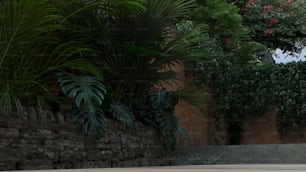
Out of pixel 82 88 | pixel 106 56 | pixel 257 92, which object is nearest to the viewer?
pixel 82 88

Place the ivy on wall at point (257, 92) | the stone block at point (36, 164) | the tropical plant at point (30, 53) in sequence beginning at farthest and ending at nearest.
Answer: the ivy on wall at point (257, 92)
the tropical plant at point (30, 53)
the stone block at point (36, 164)

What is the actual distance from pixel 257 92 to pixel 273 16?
2049 millimetres

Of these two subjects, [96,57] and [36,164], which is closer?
[36,164]

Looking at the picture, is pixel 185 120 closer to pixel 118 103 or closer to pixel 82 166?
pixel 118 103

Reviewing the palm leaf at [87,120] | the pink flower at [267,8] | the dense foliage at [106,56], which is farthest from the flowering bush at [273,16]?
the palm leaf at [87,120]

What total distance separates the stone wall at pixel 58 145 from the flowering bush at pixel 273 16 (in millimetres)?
5199

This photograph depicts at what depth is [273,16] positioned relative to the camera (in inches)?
424

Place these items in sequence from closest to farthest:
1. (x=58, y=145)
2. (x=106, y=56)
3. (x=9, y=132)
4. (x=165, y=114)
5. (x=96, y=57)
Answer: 1. (x=9, y=132)
2. (x=58, y=145)
3. (x=96, y=57)
4. (x=106, y=56)
5. (x=165, y=114)

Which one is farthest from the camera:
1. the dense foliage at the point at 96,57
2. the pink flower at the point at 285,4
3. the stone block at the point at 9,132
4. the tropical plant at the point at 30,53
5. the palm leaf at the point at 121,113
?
the pink flower at the point at 285,4

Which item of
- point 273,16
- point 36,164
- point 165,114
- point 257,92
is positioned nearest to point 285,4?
point 273,16

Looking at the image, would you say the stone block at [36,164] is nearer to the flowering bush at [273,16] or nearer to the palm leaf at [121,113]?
the palm leaf at [121,113]

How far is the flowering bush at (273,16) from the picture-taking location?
10.8 metres

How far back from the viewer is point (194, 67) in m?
9.26

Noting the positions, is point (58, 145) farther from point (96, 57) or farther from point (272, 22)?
point (272, 22)
